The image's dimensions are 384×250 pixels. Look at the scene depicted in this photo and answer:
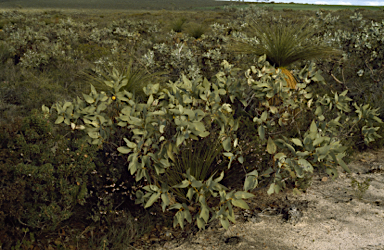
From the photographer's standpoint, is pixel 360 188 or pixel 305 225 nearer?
pixel 305 225

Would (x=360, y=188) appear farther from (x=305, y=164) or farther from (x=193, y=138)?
(x=193, y=138)

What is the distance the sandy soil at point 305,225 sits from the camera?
7.39ft

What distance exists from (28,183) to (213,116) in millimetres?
1461

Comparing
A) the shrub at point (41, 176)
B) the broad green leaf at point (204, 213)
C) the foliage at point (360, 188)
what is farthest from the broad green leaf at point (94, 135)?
the foliage at point (360, 188)

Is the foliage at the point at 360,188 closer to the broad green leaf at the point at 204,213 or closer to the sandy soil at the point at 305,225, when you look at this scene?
the sandy soil at the point at 305,225

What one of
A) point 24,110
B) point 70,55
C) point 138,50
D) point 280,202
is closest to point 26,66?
point 70,55

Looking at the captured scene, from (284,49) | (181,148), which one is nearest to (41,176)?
(181,148)

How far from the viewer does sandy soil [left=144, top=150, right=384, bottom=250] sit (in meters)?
2.25

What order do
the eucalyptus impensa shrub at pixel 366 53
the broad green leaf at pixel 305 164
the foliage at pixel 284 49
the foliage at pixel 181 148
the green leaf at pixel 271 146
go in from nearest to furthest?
the broad green leaf at pixel 305 164 < the foliage at pixel 181 148 < the green leaf at pixel 271 146 < the foliage at pixel 284 49 < the eucalyptus impensa shrub at pixel 366 53

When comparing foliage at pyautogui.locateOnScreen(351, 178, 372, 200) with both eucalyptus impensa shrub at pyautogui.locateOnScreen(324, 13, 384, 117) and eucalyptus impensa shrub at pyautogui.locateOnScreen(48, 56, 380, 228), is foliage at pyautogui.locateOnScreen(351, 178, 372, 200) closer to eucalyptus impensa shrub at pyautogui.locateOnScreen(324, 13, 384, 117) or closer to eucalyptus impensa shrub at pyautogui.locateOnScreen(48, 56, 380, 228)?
eucalyptus impensa shrub at pyautogui.locateOnScreen(48, 56, 380, 228)

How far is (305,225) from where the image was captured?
2441 mm

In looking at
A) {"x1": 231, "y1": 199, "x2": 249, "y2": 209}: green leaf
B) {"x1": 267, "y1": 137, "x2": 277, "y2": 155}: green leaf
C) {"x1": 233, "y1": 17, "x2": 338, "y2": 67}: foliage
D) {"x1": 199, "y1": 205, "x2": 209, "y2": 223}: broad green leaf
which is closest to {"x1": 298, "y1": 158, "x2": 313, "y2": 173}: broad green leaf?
{"x1": 267, "y1": 137, "x2": 277, "y2": 155}: green leaf

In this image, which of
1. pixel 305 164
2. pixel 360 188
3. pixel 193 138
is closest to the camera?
pixel 305 164

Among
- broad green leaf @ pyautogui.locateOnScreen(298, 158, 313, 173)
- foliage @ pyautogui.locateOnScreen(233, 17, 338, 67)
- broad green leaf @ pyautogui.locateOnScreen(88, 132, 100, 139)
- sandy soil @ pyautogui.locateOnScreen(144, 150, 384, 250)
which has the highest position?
foliage @ pyautogui.locateOnScreen(233, 17, 338, 67)
